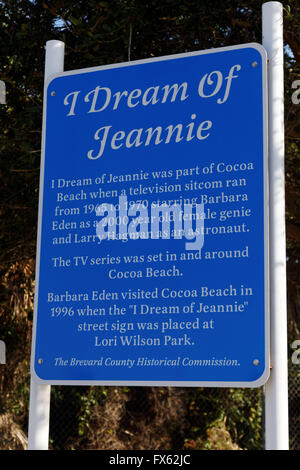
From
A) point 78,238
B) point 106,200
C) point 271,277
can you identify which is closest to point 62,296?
point 78,238

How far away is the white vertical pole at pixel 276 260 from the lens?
10.0 ft

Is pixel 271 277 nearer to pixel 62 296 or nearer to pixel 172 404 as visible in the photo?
pixel 62 296

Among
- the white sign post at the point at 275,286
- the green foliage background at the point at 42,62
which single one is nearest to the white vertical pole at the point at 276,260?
the white sign post at the point at 275,286

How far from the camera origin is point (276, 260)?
10.3ft

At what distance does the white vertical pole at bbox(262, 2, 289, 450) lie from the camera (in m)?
3.05

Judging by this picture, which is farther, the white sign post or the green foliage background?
the green foliage background

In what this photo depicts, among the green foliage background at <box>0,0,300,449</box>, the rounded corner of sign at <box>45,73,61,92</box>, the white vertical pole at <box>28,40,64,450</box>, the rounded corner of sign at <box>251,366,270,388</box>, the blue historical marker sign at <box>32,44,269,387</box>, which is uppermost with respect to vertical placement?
the green foliage background at <box>0,0,300,449</box>

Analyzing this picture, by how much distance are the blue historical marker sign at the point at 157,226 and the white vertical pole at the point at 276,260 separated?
0.19ft

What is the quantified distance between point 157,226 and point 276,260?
60 centimetres

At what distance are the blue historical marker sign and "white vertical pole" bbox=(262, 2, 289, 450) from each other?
57 millimetres

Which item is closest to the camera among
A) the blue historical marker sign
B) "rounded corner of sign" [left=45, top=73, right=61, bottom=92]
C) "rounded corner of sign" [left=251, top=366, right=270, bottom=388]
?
"rounded corner of sign" [left=251, top=366, right=270, bottom=388]

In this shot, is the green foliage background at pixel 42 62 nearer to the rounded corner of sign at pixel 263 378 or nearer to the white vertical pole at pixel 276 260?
the white vertical pole at pixel 276 260

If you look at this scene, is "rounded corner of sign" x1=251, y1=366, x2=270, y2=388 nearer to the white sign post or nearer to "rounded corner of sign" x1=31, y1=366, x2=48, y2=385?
the white sign post

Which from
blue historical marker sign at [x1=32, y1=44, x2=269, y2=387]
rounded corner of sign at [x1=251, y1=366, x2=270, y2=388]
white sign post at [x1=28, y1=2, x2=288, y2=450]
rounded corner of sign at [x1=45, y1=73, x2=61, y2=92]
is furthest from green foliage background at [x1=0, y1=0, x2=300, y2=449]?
rounded corner of sign at [x1=251, y1=366, x2=270, y2=388]
